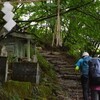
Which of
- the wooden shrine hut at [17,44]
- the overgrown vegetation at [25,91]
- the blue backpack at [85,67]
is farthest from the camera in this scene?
the wooden shrine hut at [17,44]

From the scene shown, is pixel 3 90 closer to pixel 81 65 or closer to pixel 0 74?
pixel 0 74

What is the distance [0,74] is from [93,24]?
5998 mm

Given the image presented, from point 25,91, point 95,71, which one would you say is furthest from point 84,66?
point 25,91

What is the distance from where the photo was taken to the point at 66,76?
15.7 m

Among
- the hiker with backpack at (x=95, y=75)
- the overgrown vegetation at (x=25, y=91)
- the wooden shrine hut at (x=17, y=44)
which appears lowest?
the overgrown vegetation at (x=25, y=91)

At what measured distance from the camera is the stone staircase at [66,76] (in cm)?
1296

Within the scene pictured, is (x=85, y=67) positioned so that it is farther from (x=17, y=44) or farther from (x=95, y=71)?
(x=17, y=44)

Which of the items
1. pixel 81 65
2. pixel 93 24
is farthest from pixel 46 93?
pixel 93 24

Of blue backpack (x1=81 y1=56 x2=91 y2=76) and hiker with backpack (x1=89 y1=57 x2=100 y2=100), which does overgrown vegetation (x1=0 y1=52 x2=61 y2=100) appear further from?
hiker with backpack (x1=89 y1=57 x2=100 y2=100)

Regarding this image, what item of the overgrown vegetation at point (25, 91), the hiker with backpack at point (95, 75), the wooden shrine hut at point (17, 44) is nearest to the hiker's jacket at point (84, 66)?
the hiker with backpack at point (95, 75)

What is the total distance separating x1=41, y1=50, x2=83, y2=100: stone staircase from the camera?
1296 cm

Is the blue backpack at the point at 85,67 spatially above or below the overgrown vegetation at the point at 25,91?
above

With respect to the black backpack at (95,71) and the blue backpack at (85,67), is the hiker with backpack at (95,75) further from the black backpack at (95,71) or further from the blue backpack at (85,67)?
the blue backpack at (85,67)

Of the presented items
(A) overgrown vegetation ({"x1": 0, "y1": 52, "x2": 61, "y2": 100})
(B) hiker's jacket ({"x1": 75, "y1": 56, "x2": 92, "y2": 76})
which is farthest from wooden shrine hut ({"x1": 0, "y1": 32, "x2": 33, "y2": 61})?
(B) hiker's jacket ({"x1": 75, "y1": 56, "x2": 92, "y2": 76})
